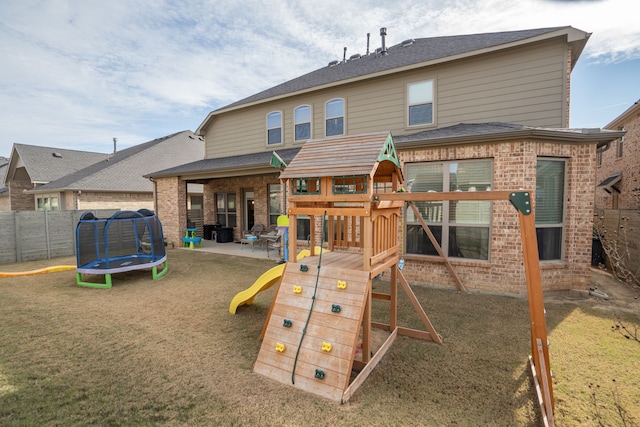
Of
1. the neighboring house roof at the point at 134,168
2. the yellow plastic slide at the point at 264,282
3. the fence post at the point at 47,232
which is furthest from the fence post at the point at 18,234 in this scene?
the yellow plastic slide at the point at 264,282

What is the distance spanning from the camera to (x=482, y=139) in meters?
6.62

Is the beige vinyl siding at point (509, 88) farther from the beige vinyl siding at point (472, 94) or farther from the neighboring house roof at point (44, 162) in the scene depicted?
the neighboring house roof at point (44, 162)

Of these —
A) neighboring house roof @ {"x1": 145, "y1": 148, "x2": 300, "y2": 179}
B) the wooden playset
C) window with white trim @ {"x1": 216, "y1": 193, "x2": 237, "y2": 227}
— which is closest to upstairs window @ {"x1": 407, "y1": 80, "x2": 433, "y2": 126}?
neighboring house roof @ {"x1": 145, "y1": 148, "x2": 300, "y2": 179}

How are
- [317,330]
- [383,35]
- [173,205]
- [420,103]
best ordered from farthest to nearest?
[173,205] < [383,35] < [420,103] < [317,330]

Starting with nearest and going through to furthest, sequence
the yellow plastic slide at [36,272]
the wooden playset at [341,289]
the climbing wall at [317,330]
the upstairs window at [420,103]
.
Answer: the wooden playset at [341,289], the climbing wall at [317,330], the yellow plastic slide at [36,272], the upstairs window at [420,103]

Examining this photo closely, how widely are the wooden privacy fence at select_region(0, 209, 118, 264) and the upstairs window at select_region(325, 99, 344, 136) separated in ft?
36.8

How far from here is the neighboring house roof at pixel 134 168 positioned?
17.8m

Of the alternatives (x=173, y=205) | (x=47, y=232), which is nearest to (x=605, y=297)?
(x=173, y=205)

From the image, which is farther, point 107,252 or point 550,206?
point 107,252

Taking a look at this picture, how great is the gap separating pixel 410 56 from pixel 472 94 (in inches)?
106

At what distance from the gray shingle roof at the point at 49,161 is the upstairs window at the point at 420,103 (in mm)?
24064

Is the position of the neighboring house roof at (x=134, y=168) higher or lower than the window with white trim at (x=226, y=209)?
higher

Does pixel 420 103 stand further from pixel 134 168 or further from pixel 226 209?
pixel 134 168

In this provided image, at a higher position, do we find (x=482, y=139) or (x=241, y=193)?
(x=482, y=139)
